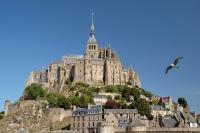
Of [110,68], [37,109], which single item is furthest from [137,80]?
[37,109]

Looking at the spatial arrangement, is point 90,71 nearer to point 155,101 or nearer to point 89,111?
point 155,101

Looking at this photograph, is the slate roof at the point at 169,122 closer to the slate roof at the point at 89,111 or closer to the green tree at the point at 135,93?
the slate roof at the point at 89,111

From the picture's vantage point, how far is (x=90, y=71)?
89750 mm

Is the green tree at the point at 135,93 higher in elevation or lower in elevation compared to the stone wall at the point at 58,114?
higher

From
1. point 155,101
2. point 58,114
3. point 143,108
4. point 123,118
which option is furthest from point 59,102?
point 155,101

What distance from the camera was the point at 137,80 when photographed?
317 feet

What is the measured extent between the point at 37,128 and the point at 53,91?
22.7m

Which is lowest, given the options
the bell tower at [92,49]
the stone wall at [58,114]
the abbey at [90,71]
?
the stone wall at [58,114]

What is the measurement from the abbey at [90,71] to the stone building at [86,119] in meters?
23.8

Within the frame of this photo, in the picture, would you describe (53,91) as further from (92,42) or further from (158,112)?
(158,112)

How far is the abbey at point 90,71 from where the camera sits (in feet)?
293

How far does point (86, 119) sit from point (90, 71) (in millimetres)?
27162

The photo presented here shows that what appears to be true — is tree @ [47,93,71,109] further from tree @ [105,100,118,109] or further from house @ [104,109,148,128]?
house @ [104,109,148,128]

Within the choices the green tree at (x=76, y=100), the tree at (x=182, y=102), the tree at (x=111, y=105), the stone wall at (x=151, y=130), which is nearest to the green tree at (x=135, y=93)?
the tree at (x=111, y=105)
